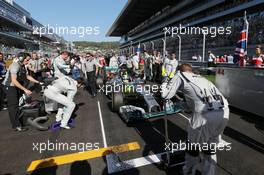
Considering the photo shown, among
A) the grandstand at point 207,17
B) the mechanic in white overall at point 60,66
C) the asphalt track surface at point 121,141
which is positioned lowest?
the asphalt track surface at point 121,141

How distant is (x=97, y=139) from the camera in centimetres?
430

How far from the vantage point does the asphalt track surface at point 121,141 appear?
315 cm

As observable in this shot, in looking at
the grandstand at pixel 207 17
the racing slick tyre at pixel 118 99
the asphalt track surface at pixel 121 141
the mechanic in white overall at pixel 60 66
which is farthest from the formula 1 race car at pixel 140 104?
the grandstand at pixel 207 17

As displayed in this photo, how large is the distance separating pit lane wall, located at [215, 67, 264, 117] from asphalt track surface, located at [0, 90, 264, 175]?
0.29 meters

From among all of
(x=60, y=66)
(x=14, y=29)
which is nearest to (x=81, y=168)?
(x=60, y=66)

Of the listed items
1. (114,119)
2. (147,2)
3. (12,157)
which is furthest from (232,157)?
(147,2)

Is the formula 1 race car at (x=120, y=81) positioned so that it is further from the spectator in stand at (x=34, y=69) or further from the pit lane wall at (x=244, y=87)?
the spectator in stand at (x=34, y=69)

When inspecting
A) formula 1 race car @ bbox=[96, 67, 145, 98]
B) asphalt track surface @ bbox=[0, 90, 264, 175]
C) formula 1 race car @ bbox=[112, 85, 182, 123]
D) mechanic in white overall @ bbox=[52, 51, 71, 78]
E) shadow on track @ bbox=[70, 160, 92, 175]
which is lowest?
shadow on track @ bbox=[70, 160, 92, 175]

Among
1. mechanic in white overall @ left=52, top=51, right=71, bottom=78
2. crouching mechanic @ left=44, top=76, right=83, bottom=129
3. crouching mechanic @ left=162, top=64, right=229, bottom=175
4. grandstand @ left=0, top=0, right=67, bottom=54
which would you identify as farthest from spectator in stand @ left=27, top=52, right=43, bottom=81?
grandstand @ left=0, top=0, right=67, bottom=54

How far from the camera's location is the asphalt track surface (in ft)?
10.3

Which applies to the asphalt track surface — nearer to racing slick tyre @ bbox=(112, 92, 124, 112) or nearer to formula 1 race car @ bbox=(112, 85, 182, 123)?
formula 1 race car @ bbox=(112, 85, 182, 123)

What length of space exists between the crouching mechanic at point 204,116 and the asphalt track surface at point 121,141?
662 mm

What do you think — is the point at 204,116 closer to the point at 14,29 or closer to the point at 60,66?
the point at 60,66

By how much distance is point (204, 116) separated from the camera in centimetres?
240
